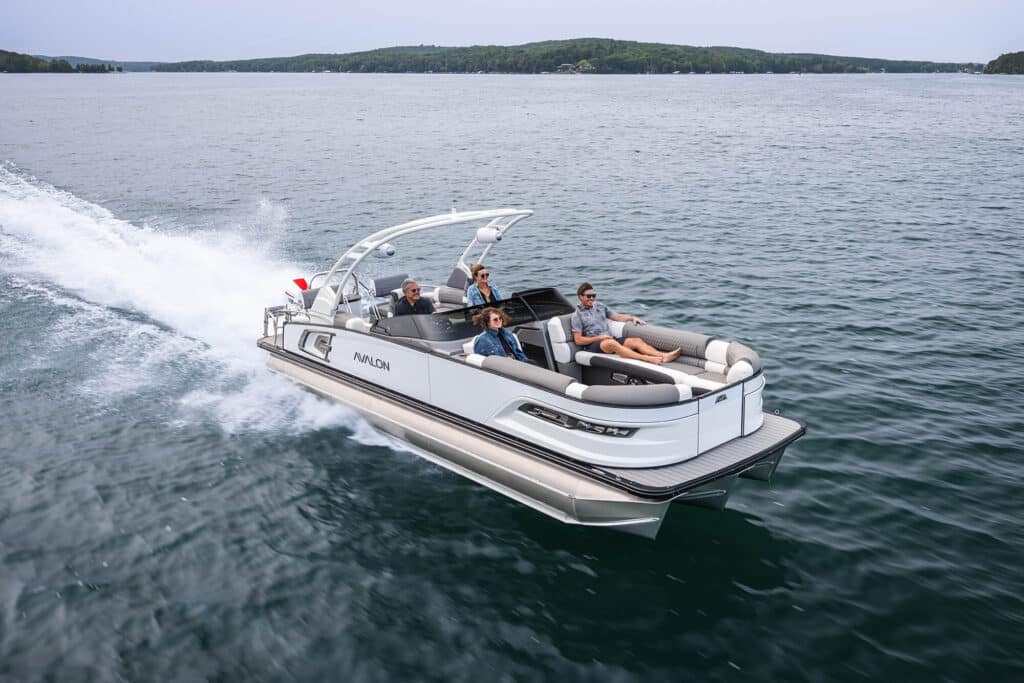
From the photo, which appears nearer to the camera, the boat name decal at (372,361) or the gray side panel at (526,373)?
the gray side panel at (526,373)

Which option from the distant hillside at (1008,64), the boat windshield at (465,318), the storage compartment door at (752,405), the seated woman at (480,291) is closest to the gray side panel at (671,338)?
the storage compartment door at (752,405)

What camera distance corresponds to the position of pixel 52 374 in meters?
12.7

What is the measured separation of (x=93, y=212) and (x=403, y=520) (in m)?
20.5

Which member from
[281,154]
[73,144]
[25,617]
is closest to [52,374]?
[25,617]

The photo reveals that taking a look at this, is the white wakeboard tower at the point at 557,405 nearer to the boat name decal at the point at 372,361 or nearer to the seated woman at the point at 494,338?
the boat name decal at the point at 372,361

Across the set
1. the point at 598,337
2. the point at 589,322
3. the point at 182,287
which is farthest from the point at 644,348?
the point at 182,287

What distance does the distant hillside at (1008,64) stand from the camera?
184 meters

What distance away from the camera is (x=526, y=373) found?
8.55 m

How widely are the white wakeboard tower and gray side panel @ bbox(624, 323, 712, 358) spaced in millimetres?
18

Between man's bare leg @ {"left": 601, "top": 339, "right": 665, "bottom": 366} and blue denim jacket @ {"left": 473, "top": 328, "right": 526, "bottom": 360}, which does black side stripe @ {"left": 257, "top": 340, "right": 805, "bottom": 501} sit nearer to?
blue denim jacket @ {"left": 473, "top": 328, "right": 526, "bottom": 360}

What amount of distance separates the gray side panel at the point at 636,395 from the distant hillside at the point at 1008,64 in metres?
218

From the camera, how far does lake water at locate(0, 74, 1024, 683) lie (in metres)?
6.85

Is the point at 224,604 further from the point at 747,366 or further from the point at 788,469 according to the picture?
the point at 788,469

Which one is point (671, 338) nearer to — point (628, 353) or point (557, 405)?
point (628, 353)
